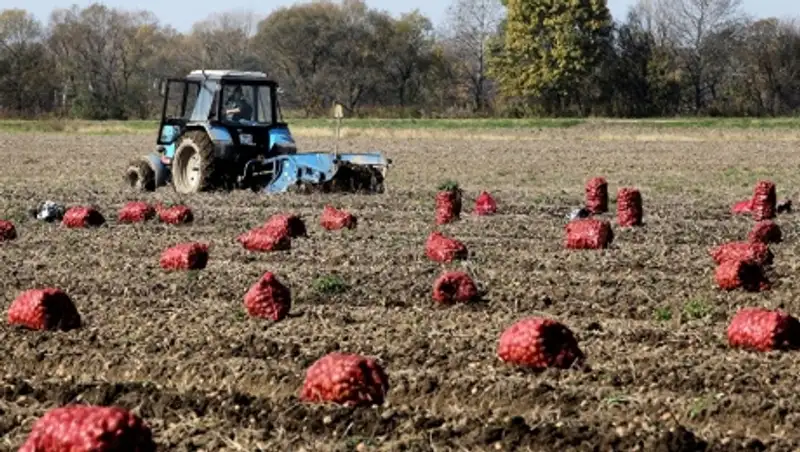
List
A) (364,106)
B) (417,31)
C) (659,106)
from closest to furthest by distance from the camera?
(659,106) → (364,106) → (417,31)

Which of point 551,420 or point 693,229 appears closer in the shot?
point 551,420

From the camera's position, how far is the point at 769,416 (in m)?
6.27

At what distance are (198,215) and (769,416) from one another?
1091 cm

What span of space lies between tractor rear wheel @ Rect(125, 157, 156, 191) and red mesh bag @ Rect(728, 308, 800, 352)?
1445 centimetres

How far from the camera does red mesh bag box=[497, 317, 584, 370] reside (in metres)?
7.26

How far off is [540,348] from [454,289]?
2342 millimetres

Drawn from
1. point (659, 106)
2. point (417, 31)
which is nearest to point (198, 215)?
point (659, 106)

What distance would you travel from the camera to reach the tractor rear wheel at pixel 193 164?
19688 millimetres

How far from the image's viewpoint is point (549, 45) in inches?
3307

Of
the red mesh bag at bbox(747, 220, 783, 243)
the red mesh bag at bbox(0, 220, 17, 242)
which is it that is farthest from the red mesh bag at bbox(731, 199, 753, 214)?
the red mesh bag at bbox(0, 220, 17, 242)

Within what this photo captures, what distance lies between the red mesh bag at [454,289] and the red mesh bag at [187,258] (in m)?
2.49

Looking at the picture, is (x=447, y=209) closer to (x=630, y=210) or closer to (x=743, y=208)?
(x=630, y=210)

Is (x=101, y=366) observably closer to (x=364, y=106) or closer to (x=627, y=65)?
(x=627, y=65)

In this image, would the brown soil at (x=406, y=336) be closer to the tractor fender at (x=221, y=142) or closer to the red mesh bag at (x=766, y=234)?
the red mesh bag at (x=766, y=234)
